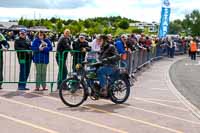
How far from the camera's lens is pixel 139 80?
1833cm

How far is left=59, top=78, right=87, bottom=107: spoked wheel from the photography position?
1109 centimetres

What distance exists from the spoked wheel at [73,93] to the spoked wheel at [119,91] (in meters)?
0.82

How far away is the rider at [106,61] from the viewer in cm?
1155

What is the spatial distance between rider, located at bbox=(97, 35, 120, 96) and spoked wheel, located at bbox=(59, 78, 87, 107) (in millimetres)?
600

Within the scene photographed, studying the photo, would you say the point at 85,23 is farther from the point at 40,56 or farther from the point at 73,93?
the point at 73,93

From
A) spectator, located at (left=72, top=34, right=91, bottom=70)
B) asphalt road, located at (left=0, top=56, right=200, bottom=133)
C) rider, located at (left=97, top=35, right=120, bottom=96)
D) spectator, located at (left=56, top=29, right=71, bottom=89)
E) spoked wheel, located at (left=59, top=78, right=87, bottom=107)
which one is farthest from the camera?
spectator, located at (left=72, top=34, right=91, bottom=70)

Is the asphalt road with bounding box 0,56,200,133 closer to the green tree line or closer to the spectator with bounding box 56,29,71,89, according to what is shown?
the spectator with bounding box 56,29,71,89

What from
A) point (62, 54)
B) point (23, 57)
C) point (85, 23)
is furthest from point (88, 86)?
point (85, 23)

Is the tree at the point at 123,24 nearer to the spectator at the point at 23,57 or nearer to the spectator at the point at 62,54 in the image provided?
the spectator at the point at 62,54

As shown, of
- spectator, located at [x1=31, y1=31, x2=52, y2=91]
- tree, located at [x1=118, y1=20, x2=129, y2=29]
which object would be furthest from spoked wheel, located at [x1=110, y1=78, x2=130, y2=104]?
tree, located at [x1=118, y1=20, x2=129, y2=29]

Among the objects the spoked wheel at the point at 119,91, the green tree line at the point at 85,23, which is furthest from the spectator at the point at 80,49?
the green tree line at the point at 85,23

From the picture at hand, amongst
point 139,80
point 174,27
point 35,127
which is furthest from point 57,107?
point 174,27

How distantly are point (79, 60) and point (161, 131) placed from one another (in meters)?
5.80

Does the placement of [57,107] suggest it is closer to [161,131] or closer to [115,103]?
[115,103]
